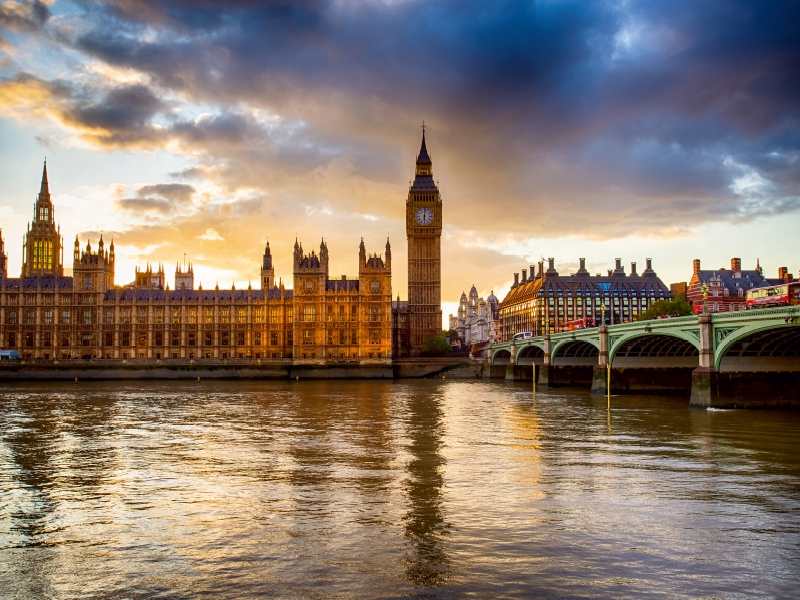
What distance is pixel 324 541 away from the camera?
14039mm

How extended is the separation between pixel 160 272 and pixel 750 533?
14597 centimetres

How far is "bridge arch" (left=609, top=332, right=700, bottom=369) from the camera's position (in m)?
56.9

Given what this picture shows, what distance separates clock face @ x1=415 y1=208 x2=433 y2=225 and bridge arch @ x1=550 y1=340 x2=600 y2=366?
5830cm

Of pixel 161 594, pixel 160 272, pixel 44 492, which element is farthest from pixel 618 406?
pixel 160 272

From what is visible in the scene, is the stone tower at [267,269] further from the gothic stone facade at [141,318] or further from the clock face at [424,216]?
the clock face at [424,216]

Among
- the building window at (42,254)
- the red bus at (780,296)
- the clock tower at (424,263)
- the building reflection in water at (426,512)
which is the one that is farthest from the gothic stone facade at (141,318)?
the building reflection in water at (426,512)

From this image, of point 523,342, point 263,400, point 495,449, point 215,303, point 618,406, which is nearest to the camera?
point 495,449

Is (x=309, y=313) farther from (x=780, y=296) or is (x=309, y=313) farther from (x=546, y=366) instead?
(x=780, y=296)

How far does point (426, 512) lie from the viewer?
16453mm

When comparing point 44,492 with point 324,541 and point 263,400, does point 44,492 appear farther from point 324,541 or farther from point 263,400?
point 263,400

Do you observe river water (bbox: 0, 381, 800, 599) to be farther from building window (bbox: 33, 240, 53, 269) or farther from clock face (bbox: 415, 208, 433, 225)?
building window (bbox: 33, 240, 53, 269)

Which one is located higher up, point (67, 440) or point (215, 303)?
point (215, 303)

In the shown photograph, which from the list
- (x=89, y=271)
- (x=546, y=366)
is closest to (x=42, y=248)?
(x=89, y=271)

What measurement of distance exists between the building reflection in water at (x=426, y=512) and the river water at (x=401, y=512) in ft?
0.21
